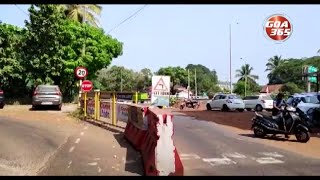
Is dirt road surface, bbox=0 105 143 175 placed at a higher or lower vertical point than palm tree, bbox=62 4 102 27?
lower

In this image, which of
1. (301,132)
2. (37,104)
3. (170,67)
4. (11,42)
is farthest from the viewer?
(170,67)

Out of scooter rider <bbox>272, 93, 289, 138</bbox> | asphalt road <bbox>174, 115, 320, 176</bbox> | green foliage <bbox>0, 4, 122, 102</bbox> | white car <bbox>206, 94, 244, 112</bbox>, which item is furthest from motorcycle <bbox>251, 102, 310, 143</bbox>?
green foliage <bbox>0, 4, 122, 102</bbox>

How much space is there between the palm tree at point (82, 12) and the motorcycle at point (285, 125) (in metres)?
28.2

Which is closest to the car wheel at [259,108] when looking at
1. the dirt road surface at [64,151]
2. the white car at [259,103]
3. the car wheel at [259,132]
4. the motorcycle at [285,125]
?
the white car at [259,103]

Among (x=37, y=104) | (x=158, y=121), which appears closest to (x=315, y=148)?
(x=158, y=121)

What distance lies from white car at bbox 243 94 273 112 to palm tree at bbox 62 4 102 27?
1596 centimetres

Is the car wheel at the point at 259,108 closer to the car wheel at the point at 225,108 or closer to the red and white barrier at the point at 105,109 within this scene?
the car wheel at the point at 225,108

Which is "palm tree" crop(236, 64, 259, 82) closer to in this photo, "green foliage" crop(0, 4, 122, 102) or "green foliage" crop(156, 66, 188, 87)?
"green foliage" crop(156, 66, 188, 87)

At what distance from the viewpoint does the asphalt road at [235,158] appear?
966 centimetres

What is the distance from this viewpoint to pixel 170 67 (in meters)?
121

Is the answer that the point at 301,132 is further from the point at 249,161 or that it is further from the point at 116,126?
the point at 116,126

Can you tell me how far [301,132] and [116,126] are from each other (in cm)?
749

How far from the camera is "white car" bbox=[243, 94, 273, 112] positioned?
38.3 metres

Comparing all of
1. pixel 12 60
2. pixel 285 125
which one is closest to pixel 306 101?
pixel 285 125
